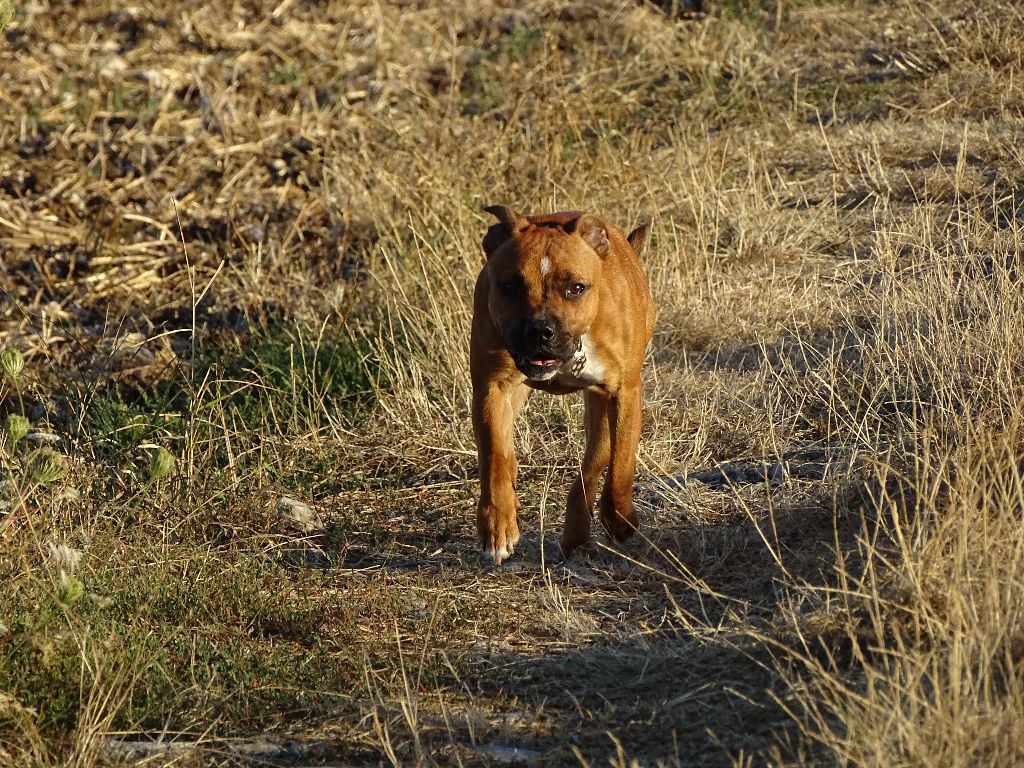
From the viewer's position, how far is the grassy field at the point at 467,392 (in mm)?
4516

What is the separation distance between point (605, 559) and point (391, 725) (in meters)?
1.71

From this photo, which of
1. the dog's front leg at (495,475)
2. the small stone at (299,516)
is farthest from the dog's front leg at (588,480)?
the small stone at (299,516)

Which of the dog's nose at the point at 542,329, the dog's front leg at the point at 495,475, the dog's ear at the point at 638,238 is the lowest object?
the dog's front leg at the point at 495,475

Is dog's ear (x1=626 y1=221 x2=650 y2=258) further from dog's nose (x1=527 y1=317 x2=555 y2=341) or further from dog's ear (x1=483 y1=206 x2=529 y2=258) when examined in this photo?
dog's nose (x1=527 y1=317 x2=555 y2=341)

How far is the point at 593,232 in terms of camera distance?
20.2 feet

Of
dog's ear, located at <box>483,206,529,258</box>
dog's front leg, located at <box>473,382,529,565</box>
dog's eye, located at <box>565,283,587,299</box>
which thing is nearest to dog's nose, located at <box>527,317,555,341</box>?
dog's eye, located at <box>565,283,587,299</box>

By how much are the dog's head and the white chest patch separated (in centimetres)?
4

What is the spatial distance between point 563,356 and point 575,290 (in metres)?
0.32

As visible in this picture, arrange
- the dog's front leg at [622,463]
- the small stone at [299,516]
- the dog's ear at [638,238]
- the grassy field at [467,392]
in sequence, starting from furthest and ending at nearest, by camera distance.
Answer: the dog's ear at [638,238] → the small stone at [299,516] → the dog's front leg at [622,463] → the grassy field at [467,392]

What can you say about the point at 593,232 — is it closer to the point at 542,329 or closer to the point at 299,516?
the point at 542,329

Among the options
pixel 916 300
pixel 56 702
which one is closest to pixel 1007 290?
pixel 916 300

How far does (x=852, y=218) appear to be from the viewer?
9.55 m

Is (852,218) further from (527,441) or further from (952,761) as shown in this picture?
(952,761)

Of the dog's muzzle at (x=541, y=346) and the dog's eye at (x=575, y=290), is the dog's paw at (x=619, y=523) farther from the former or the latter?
the dog's eye at (x=575, y=290)
